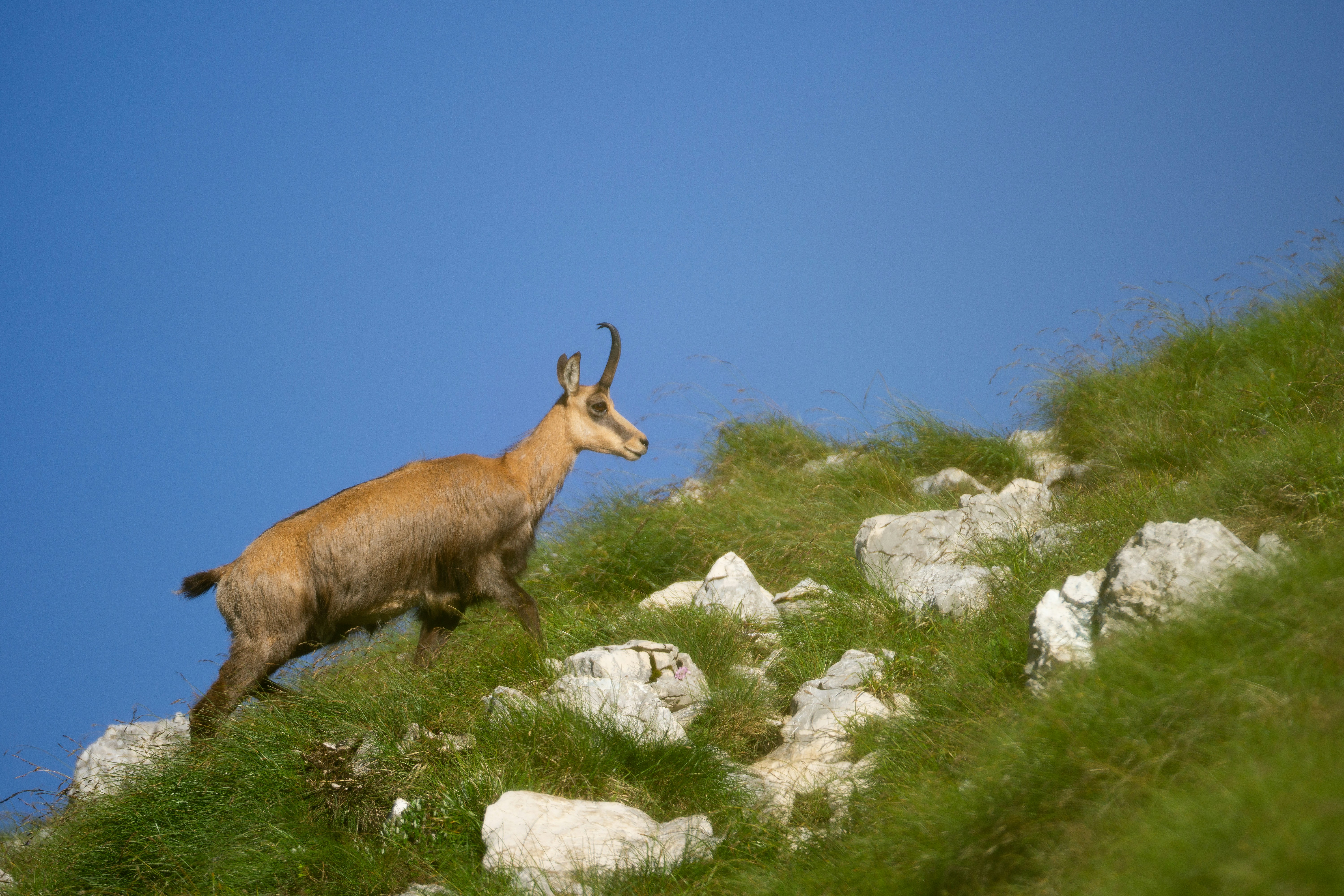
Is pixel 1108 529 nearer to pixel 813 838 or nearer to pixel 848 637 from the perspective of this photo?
pixel 848 637

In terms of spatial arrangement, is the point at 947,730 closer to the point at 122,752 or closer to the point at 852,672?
the point at 852,672

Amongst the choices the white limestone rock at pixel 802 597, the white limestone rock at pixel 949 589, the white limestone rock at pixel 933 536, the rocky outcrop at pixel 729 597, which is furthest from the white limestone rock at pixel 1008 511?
the rocky outcrop at pixel 729 597

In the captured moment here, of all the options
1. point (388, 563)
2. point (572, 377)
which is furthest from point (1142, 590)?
point (572, 377)

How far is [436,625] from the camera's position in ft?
21.6

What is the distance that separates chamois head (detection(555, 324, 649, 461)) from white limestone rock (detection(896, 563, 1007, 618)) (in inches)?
101

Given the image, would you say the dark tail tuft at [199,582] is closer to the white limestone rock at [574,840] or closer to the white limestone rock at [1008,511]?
the white limestone rock at [574,840]

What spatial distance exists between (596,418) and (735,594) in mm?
1974

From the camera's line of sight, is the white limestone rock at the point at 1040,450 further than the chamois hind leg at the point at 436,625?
Yes

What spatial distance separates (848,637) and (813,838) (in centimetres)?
224

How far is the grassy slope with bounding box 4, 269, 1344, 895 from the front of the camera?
2523 mm

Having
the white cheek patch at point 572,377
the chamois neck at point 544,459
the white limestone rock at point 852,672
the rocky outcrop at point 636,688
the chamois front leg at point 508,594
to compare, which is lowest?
the white limestone rock at point 852,672

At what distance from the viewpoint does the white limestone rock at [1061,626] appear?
150 inches

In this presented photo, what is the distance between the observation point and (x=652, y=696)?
4703 millimetres

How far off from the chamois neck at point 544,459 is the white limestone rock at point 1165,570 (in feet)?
13.8
